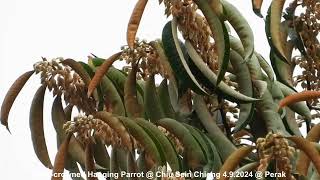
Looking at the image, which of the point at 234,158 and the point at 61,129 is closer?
the point at 234,158

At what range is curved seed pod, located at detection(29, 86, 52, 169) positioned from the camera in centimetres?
297

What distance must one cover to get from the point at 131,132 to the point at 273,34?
1.78ft

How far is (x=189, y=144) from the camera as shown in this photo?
2.72 meters

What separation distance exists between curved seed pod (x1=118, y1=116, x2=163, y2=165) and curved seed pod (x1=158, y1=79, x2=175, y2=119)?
0.32m

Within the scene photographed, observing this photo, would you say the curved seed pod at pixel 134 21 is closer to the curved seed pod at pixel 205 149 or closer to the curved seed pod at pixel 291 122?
the curved seed pod at pixel 205 149

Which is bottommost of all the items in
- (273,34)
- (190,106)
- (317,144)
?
(317,144)

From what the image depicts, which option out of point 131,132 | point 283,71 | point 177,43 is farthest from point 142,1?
point 283,71

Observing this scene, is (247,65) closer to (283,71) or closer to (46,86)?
(283,71)

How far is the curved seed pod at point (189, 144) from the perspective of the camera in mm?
2709

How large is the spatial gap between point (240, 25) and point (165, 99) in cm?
35

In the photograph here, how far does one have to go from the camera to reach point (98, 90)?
9.82 ft

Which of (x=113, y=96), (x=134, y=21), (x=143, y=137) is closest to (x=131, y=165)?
(x=143, y=137)

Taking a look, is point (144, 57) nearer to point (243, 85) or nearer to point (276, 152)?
point (243, 85)

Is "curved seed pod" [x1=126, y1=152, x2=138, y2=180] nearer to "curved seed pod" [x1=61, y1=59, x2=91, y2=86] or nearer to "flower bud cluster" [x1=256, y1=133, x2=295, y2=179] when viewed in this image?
"curved seed pod" [x1=61, y1=59, x2=91, y2=86]
